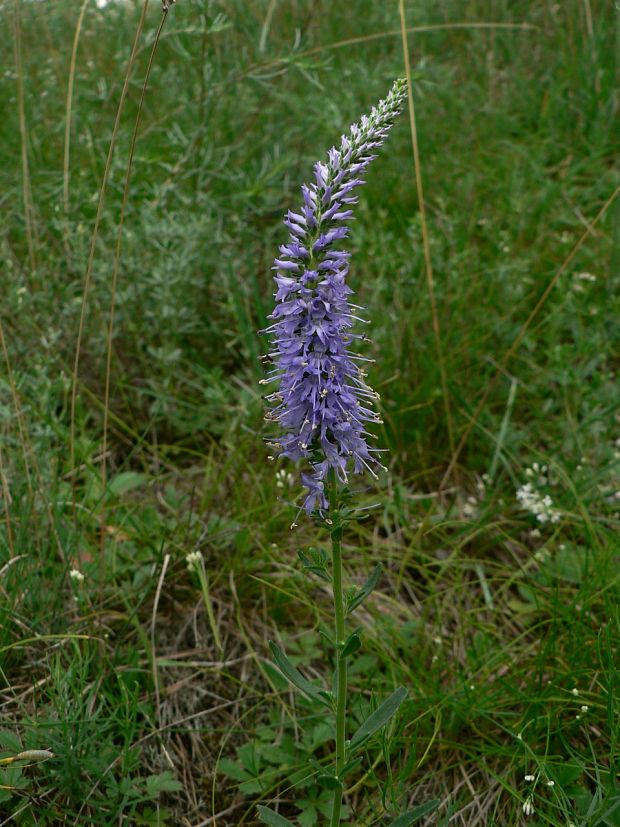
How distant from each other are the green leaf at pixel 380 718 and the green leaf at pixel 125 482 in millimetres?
1704

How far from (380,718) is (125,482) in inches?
70.3

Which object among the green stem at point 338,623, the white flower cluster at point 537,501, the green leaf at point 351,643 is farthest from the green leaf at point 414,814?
the white flower cluster at point 537,501

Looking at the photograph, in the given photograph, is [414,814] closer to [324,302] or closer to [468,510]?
[324,302]

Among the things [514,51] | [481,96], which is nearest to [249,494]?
[481,96]

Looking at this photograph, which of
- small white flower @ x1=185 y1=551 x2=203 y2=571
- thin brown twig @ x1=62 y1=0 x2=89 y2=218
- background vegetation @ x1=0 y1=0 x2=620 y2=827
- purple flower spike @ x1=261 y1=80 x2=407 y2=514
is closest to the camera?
purple flower spike @ x1=261 y1=80 x2=407 y2=514

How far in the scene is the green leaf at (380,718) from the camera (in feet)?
6.83

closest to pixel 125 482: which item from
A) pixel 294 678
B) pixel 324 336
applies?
pixel 294 678

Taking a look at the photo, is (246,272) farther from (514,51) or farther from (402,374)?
(514,51)

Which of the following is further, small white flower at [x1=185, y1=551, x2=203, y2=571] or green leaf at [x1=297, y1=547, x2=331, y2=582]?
small white flower at [x1=185, y1=551, x2=203, y2=571]

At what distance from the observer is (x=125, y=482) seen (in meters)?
3.51

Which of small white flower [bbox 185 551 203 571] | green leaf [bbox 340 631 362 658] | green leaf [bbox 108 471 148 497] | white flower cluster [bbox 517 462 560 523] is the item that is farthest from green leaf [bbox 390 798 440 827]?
green leaf [bbox 108 471 148 497]

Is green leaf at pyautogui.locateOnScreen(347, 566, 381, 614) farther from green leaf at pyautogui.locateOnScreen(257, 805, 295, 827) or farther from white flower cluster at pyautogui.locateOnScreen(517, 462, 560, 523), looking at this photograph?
white flower cluster at pyautogui.locateOnScreen(517, 462, 560, 523)

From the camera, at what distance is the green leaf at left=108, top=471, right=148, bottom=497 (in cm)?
348

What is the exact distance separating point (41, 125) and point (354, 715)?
3971 millimetres
